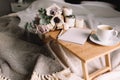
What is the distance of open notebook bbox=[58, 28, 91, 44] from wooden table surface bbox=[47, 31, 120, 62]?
0.10 ft

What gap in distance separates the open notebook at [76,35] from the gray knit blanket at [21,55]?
0.16m

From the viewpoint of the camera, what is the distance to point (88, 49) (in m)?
1.11

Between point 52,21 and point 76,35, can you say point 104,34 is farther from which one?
point 52,21

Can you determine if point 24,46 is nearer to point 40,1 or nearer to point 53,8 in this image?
point 53,8

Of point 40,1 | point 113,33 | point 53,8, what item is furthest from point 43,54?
point 40,1

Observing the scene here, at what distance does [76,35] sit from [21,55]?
387 mm

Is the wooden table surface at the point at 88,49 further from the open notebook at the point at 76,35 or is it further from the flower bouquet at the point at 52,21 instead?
the flower bouquet at the point at 52,21

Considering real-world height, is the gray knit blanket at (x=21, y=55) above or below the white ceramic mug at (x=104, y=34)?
below

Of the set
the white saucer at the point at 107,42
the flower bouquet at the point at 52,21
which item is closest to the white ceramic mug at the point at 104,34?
the white saucer at the point at 107,42

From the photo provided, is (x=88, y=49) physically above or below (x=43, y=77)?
above

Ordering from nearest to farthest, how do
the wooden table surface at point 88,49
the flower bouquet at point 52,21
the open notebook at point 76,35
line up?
the wooden table surface at point 88,49 < the open notebook at point 76,35 < the flower bouquet at point 52,21

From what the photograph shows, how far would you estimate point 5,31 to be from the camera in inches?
64.7

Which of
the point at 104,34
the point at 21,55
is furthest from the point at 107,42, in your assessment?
the point at 21,55

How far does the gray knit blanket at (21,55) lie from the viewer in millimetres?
1218
